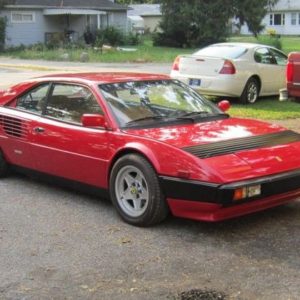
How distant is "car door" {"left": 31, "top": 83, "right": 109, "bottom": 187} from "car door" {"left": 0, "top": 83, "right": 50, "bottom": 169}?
0.44ft

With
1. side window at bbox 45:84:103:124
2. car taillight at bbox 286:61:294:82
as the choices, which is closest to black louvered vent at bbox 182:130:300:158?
side window at bbox 45:84:103:124

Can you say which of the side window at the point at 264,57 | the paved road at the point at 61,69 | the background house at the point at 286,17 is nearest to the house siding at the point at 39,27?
the paved road at the point at 61,69

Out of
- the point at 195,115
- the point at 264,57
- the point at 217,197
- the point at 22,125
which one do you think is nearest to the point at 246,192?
the point at 217,197

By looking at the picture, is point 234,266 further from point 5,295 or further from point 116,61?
point 116,61

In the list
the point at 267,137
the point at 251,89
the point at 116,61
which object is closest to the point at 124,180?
the point at 267,137

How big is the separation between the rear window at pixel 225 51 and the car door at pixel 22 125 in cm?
754

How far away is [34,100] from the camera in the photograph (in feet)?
22.9

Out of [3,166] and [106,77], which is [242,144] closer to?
[106,77]

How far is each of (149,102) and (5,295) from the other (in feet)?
9.00

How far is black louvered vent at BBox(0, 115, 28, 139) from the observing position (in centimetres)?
681

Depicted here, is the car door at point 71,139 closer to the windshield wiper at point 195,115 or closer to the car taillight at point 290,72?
the windshield wiper at point 195,115

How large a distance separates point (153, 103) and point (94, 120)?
2.44 feet

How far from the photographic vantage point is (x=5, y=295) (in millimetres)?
4133

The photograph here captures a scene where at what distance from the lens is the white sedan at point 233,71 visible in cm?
1336
